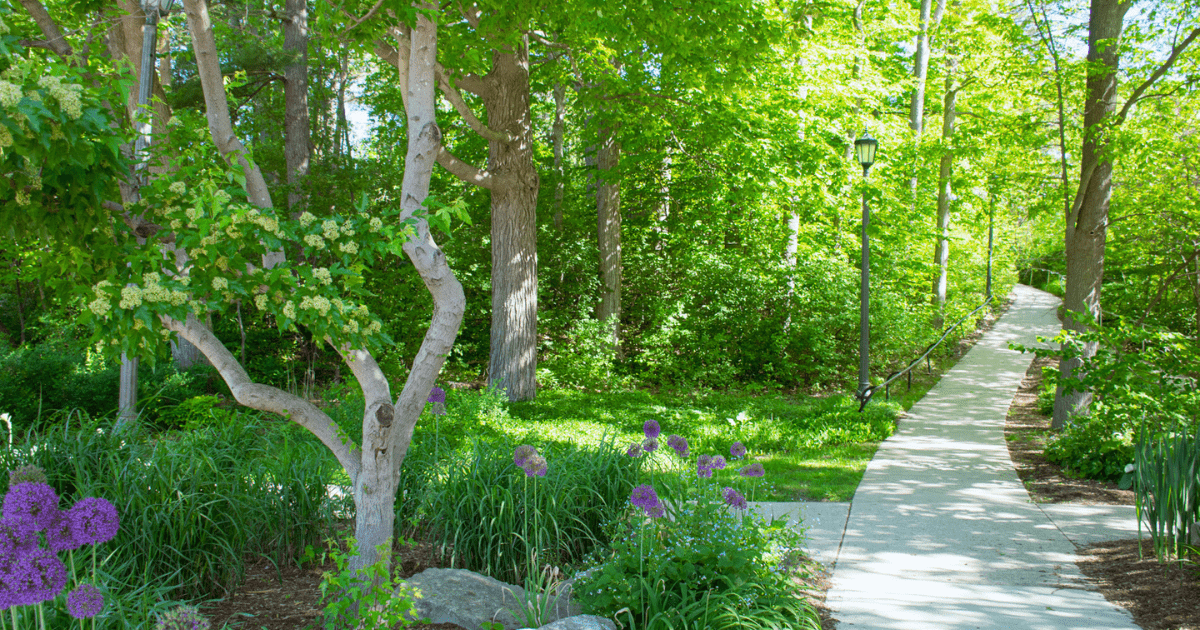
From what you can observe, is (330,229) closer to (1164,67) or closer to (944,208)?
(1164,67)

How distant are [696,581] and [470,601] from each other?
117 cm

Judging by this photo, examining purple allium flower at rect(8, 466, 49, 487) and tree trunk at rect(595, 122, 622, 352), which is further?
tree trunk at rect(595, 122, 622, 352)

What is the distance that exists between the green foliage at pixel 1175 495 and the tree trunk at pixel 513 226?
Answer: 7.48m

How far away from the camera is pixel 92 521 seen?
8.60 ft

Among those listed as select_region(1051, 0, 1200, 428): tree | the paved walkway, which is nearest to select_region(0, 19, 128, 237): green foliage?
the paved walkway

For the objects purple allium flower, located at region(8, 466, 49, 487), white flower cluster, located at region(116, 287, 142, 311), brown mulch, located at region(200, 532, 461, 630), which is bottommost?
brown mulch, located at region(200, 532, 461, 630)

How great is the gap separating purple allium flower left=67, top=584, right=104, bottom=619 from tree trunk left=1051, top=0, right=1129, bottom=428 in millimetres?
9612

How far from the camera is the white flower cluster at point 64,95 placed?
2.40 meters

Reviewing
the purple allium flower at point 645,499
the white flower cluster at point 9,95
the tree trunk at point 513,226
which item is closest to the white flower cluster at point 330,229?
the white flower cluster at point 9,95

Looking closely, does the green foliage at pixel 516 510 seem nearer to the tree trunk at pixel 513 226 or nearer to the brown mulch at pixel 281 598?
the brown mulch at pixel 281 598

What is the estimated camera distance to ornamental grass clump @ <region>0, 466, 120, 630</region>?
229 centimetres

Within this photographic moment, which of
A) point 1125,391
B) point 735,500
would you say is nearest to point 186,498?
point 735,500

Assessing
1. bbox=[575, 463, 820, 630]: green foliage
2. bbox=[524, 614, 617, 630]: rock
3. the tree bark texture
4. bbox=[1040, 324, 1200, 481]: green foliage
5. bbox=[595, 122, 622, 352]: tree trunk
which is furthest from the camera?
the tree bark texture

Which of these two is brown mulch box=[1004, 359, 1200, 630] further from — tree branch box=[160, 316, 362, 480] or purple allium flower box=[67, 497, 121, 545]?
purple allium flower box=[67, 497, 121, 545]
